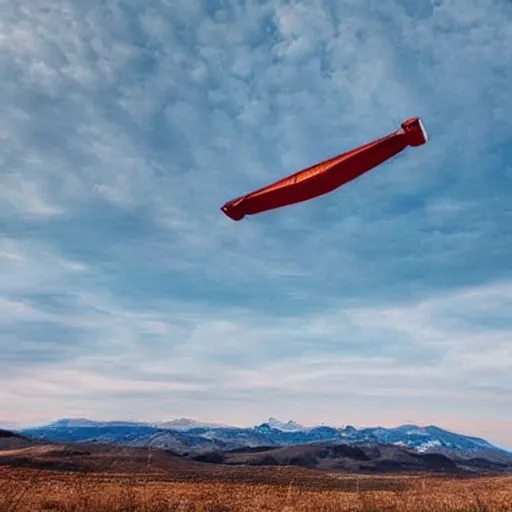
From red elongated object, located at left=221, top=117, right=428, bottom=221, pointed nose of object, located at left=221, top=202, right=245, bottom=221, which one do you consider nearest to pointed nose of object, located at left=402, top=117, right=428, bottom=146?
red elongated object, located at left=221, top=117, right=428, bottom=221

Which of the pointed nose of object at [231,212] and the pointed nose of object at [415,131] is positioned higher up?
the pointed nose of object at [415,131]

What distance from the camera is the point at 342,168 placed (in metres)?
4.08

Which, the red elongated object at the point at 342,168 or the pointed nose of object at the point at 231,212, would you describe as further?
the pointed nose of object at the point at 231,212

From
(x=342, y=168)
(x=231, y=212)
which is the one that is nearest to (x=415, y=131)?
(x=342, y=168)

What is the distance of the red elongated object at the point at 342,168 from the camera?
13.4 feet

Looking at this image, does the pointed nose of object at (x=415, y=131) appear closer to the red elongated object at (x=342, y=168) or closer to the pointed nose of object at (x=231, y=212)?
the red elongated object at (x=342, y=168)

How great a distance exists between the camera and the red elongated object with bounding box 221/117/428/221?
13.4 feet

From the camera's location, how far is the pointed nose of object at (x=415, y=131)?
4.10 metres

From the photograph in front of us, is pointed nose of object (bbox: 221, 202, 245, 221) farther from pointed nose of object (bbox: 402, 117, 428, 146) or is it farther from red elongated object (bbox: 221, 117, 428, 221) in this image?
pointed nose of object (bbox: 402, 117, 428, 146)

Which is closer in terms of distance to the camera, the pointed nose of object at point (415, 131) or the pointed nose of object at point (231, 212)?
the pointed nose of object at point (415, 131)

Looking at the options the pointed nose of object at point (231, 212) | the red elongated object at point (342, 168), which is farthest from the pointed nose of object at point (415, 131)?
the pointed nose of object at point (231, 212)

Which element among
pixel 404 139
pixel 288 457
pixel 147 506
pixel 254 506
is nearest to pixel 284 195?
pixel 404 139

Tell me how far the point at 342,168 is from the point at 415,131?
1.90ft

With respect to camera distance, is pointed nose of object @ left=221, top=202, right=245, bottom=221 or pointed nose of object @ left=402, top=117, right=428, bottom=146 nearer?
pointed nose of object @ left=402, top=117, right=428, bottom=146
